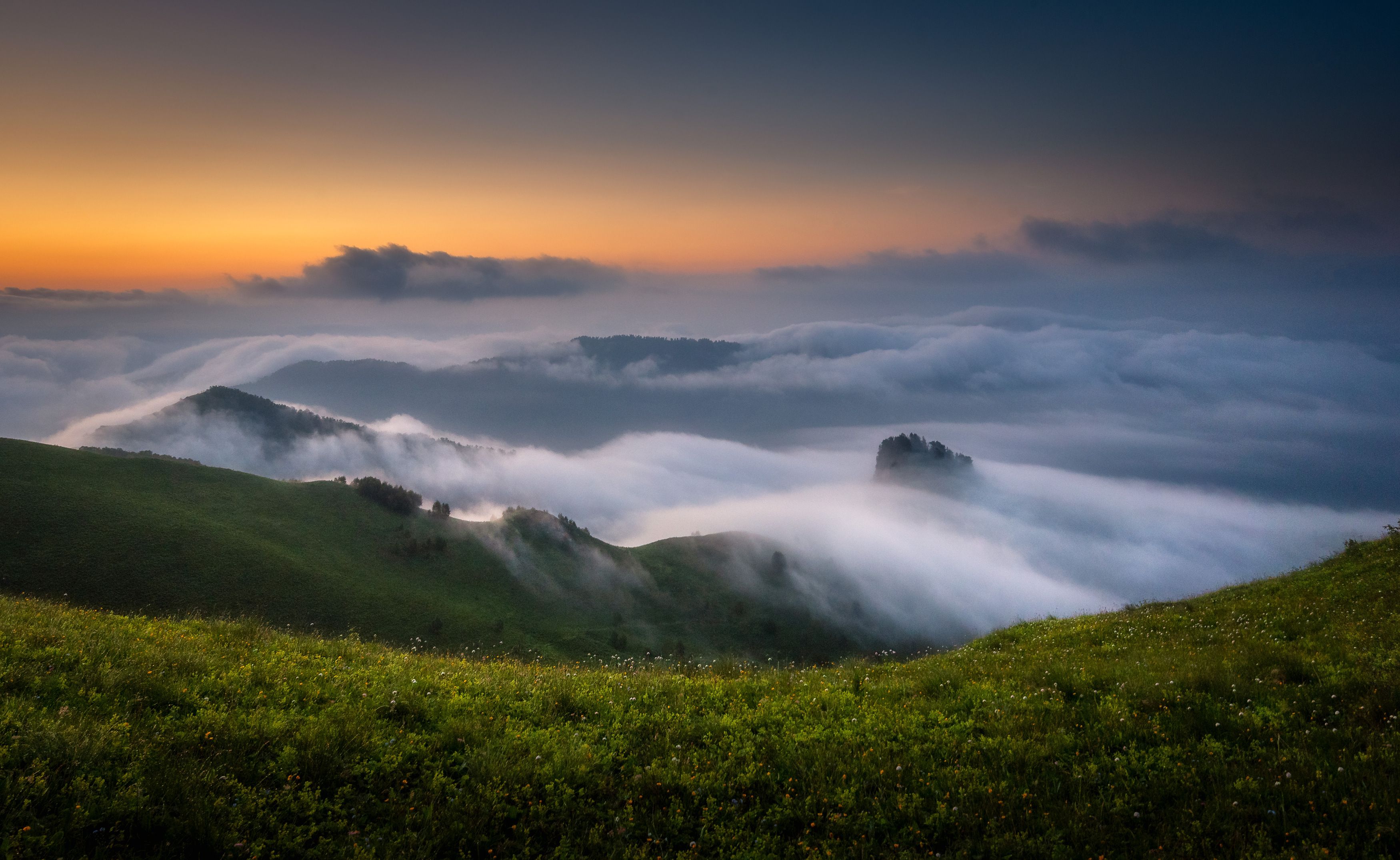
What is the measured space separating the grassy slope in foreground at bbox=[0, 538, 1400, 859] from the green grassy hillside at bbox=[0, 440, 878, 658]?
196 feet

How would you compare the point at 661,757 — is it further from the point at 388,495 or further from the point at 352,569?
the point at 388,495

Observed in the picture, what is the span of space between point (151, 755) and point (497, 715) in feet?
12.6

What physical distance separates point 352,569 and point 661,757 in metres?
113

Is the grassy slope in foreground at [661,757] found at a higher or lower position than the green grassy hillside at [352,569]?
higher

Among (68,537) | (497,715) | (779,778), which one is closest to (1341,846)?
(779,778)

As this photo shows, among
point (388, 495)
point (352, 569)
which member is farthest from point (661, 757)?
point (388, 495)

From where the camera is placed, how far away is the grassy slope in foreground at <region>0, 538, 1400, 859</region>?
6.66 meters

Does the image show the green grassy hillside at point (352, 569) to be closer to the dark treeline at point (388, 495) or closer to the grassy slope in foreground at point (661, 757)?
the dark treeline at point (388, 495)

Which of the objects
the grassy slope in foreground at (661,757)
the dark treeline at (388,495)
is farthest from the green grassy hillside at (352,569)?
the grassy slope in foreground at (661,757)

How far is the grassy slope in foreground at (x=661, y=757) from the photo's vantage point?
6.66 metres

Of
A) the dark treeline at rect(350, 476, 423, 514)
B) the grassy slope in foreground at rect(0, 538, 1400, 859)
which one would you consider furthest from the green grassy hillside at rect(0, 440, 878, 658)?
the grassy slope in foreground at rect(0, 538, 1400, 859)

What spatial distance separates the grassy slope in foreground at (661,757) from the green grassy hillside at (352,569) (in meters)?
59.8

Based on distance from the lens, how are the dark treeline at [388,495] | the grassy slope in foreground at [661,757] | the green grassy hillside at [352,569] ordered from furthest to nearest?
1. the dark treeline at [388,495]
2. the green grassy hillside at [352,569]
3. the grassy slope in foreground at [661,757]

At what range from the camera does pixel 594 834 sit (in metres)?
6.95
